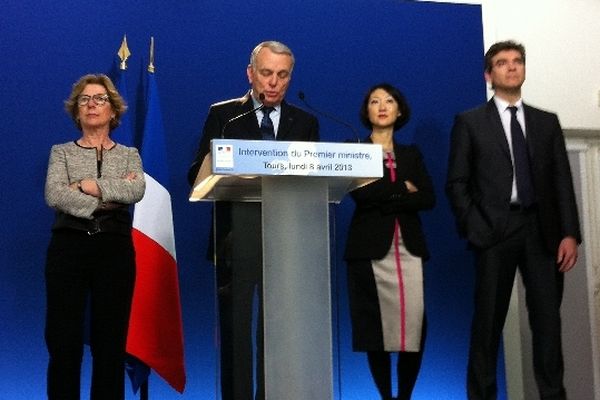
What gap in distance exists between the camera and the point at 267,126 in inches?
124

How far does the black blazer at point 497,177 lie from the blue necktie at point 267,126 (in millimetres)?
858

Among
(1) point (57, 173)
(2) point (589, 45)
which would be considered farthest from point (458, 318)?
(1) point (57, 173)

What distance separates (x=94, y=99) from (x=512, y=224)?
176 cm

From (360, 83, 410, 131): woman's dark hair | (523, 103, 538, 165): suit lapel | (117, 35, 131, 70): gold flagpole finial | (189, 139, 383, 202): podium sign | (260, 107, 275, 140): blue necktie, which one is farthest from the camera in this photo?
(117, 35, 131, 70): gold flagpole finial

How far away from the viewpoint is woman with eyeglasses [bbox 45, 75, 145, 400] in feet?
9.91

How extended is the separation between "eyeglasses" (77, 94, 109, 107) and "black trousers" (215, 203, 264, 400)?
1.06 metres

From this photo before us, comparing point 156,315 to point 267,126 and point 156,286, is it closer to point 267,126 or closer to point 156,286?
point 156,286

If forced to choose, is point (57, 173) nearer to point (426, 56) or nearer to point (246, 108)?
point (246, 108)

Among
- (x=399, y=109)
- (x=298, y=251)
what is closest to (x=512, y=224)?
(x=399, y=109)

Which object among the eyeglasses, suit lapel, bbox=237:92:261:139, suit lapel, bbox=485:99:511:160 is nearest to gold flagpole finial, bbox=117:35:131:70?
the eyeglasses

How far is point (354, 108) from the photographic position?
4.63 metres

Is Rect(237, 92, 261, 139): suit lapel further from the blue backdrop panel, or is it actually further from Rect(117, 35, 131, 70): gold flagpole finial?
the blue backdrop panel

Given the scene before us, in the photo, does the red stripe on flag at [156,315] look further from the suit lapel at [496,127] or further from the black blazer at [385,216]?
the suit lapel at [496,127]

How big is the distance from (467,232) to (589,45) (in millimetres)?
2233
